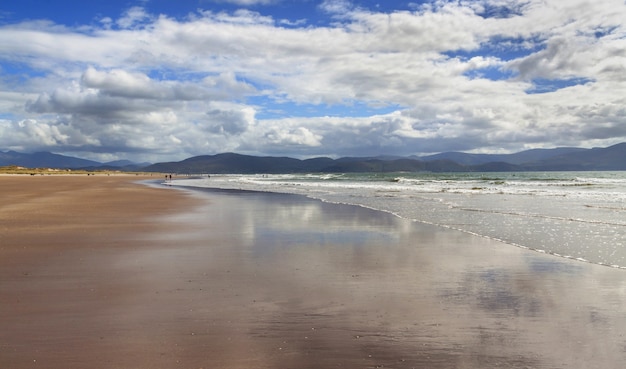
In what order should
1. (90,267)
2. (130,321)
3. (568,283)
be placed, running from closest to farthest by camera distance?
(130,321) < (568,283) < (90,267)

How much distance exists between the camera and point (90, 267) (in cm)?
1074

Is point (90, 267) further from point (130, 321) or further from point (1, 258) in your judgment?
point (130, 321)

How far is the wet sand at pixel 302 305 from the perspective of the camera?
226 inches

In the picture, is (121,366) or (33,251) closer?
(121,366)

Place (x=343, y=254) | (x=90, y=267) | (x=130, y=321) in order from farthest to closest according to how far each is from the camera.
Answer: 1. (x=343, y=254)
2. (x=90, y=267)
3. (x=130, y=321)

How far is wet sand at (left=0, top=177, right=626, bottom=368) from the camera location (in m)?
5.75

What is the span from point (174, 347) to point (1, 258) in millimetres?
8502

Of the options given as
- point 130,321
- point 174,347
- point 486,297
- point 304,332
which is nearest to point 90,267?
Result: point 130,321

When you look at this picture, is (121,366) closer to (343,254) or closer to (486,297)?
(486,297)

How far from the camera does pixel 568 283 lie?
9336 millimetres

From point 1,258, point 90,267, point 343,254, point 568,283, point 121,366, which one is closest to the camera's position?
point 121,366

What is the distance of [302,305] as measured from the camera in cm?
781

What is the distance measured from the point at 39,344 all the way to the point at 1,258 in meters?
7.26

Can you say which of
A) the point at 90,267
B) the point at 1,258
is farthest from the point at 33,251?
the point at 90,267
